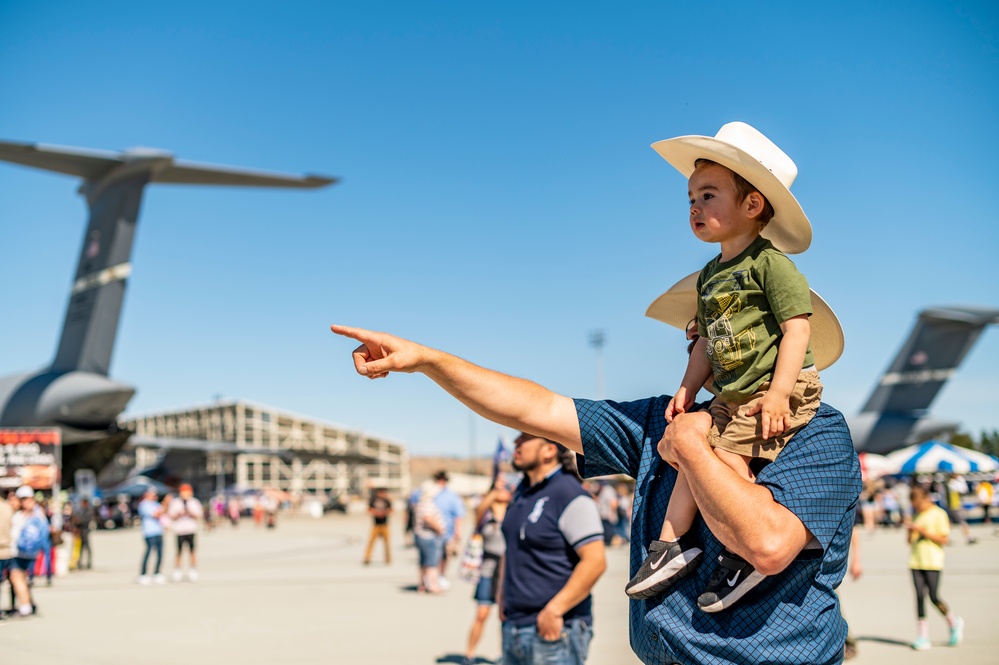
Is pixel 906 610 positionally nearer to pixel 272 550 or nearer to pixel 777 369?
pixel 777 369

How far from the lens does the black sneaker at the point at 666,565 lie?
2037mm

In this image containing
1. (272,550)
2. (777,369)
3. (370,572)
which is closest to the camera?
(777,369)

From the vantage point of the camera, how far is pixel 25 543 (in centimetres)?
1202

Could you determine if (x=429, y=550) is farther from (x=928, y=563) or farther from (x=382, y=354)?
(x=382, y=354)

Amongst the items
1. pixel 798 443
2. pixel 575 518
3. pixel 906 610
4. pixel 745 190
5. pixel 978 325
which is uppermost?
pixel 978 325

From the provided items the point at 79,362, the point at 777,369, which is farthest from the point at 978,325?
the point at 777,369

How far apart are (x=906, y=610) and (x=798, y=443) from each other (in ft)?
36.1

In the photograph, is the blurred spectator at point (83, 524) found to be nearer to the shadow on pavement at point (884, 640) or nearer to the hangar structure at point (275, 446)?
the shadow on pavement at point (884, 640)

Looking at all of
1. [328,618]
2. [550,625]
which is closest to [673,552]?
[550,625]

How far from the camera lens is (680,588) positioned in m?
2.08

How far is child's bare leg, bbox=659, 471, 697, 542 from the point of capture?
2.07 m

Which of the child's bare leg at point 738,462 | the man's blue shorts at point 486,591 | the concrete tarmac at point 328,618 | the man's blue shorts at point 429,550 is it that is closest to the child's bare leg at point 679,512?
the child's bare leg at point 738,462

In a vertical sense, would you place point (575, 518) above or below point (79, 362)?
below

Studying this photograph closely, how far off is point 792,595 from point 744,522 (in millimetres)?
289
